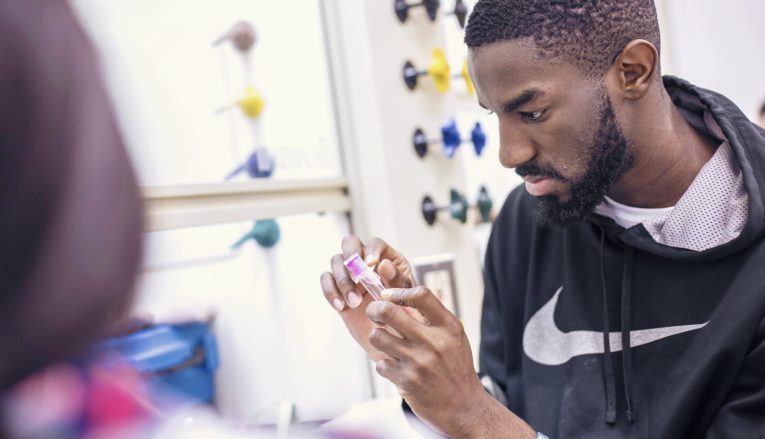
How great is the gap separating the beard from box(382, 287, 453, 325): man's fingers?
1.12 ft

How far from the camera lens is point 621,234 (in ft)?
3.53

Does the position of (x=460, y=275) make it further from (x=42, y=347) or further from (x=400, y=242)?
(x=42, y=347)

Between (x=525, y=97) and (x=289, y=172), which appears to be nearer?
(x=525, y=97)

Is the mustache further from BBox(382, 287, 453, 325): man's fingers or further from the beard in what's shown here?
BBox(382, 287, 453, 325): man's fingers

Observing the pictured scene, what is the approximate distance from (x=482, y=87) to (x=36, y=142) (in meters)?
0.80

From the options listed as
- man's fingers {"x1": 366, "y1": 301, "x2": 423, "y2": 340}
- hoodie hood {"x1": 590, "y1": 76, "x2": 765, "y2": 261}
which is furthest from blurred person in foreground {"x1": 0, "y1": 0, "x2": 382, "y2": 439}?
hoodie hood {"x1": 590, "y1": 76, "x2": 765, "y2": 261}

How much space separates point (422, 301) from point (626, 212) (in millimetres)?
478

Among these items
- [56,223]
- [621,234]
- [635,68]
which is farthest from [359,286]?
[56,223]

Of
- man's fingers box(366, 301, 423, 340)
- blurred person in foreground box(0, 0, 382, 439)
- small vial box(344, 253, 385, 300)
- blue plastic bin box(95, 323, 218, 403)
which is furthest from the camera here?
blue plastic bin box(95, 323, 218, 403)

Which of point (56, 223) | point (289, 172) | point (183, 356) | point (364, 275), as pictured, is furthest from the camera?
point (289, 172)

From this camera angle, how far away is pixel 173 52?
137 cm

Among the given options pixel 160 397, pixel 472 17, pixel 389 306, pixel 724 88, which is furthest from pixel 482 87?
pixel 724 88

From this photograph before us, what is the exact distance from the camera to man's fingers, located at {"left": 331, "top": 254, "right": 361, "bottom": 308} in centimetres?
95

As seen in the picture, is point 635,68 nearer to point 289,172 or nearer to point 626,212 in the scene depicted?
point 626,212
